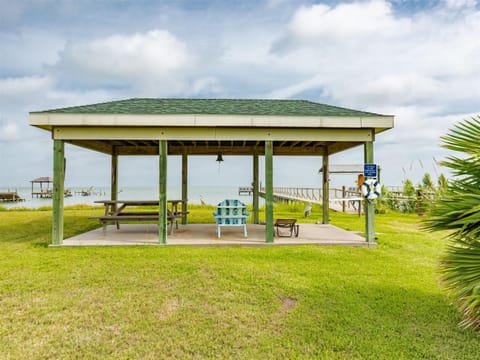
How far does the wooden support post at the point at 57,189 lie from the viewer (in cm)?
681

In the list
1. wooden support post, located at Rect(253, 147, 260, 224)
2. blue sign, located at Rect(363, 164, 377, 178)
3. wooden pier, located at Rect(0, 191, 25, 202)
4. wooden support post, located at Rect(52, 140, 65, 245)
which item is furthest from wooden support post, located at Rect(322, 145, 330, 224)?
wooden pier, located at Rect(0, 191, 25, 202)

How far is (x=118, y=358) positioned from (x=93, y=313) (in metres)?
1.13

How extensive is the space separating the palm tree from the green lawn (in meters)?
0.64

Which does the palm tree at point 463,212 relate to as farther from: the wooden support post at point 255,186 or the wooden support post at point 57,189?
the wooden support post at point 255,186

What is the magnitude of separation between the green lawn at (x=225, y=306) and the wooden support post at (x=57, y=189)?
0.58 m

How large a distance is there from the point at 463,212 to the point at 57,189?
7250 millimetres

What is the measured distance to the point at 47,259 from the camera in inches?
233

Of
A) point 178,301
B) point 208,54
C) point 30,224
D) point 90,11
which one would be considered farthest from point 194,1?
point 178,301

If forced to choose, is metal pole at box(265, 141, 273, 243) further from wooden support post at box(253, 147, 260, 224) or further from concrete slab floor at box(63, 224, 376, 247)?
wooden support post at box(253, 147, 260, 224)

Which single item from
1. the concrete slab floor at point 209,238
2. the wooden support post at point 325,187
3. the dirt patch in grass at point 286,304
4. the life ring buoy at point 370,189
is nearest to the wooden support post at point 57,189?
the concrete slab floor at point 209,238

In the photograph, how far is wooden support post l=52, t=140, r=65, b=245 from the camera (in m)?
6.81

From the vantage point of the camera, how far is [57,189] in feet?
22.4

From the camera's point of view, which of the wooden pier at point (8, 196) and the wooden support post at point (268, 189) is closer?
the wooden support post at point (268, 189)

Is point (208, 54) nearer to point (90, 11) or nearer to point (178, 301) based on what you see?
point (90, 11)
